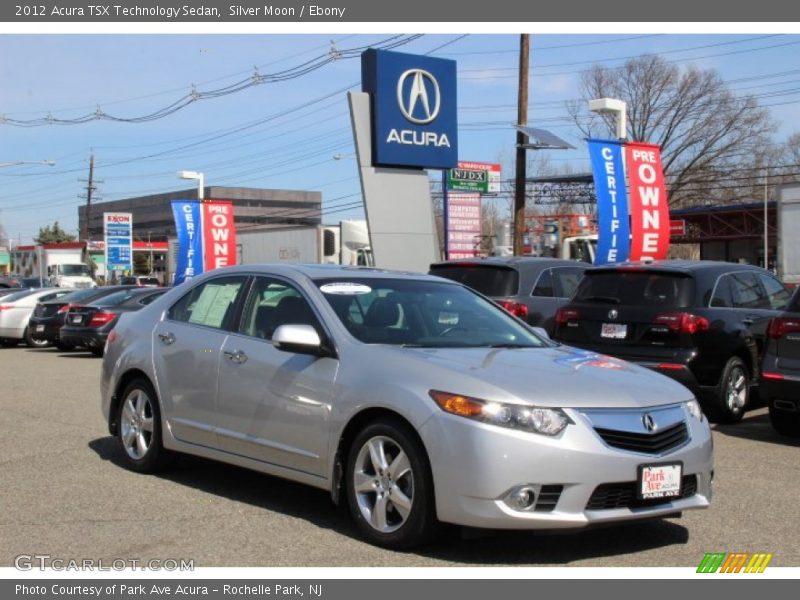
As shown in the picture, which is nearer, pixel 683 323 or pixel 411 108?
pixel 683 323

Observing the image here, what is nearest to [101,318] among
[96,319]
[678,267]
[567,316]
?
[96,319]

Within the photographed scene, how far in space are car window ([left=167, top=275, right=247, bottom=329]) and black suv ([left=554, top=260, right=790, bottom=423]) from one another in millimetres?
4892

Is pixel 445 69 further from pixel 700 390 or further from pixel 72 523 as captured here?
pixel 72 523

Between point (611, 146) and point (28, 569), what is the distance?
1483 centimetres

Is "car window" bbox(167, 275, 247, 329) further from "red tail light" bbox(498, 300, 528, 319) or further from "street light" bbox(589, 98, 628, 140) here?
"street light" bbox(589, 98, 628, 140)

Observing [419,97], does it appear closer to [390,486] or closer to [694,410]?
[694,410]

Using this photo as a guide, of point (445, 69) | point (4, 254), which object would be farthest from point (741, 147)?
point (4, 254)

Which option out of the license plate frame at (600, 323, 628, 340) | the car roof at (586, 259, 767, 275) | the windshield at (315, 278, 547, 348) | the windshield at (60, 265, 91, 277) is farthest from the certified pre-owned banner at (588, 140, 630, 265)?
the windshield at (60, 265, 91, 277)

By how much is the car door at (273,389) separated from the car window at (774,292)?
6.98m

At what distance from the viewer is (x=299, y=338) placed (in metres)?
6.08

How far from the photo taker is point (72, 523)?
242 inches

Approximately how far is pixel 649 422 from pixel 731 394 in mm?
5541

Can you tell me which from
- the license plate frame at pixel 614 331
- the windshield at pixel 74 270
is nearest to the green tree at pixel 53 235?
the windshield at pixel 74 270

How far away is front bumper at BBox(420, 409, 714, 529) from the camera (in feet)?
16.9
